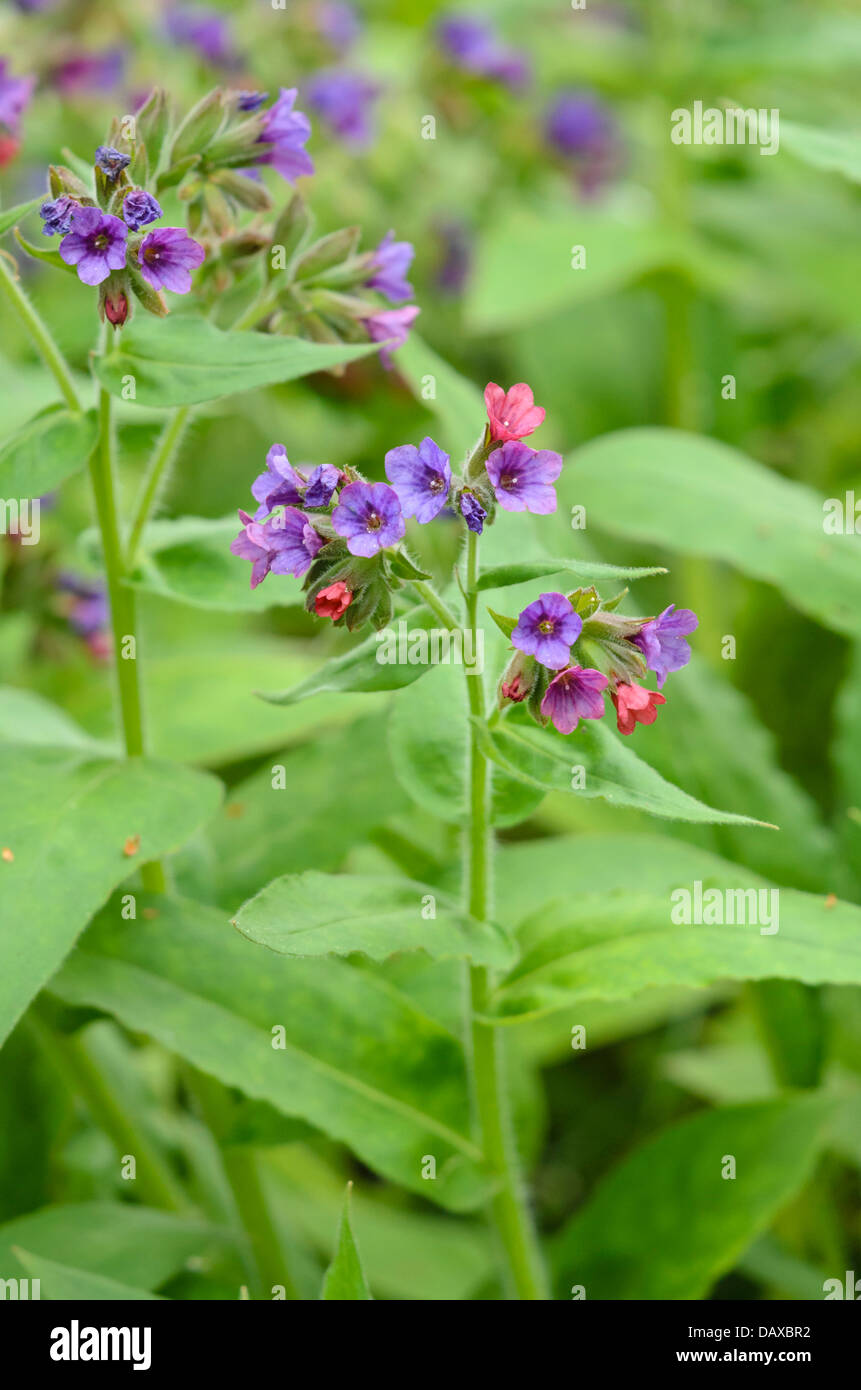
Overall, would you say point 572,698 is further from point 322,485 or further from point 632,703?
point 322,485

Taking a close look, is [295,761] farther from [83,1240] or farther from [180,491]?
[180,491]

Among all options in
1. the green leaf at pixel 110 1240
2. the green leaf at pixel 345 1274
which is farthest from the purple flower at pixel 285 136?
the green leaf at pixel 110 1240

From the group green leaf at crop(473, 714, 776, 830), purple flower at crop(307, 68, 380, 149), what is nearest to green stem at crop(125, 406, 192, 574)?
green leaf at crop(473, 714, 776, 830)

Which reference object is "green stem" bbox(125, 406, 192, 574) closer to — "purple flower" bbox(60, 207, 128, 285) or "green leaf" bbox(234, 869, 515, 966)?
"purple flower" bbox(60, 207, 128, 285)

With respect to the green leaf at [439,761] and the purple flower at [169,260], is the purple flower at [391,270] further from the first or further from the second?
the green leaf at [439,761]

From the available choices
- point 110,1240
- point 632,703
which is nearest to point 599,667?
point 632,703

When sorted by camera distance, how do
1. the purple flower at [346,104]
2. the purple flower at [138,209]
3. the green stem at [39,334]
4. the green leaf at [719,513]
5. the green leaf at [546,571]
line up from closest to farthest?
the green leaf at [546,571]
the purple flower at [138,209]
the green stem at [39,334]
the green leaf at [719,513]
the purple flower at [346,104]
